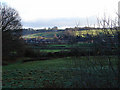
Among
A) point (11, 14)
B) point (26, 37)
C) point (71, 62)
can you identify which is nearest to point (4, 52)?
point (26, 37)

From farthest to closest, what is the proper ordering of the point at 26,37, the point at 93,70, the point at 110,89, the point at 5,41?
the point at 26,37
the point at 5,41
the point at 93,70
the point at 110,89

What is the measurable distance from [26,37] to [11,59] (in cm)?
515

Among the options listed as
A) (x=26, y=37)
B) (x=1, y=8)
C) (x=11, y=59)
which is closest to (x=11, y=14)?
(x=1, y=8)

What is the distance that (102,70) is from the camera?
422cm

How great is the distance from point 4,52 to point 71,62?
25.3m

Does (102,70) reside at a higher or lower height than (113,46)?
lower

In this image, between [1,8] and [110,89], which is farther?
[1,8]

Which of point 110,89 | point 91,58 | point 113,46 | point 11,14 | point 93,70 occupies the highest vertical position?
point 11,14

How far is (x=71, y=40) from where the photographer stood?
14.9 feet

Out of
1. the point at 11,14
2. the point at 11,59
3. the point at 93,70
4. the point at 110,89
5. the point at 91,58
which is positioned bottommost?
the point at 11,59

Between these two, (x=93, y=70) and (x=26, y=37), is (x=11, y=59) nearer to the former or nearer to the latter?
(x=26, y=37)

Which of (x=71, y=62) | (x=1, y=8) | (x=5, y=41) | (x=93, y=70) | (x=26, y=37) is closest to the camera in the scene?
(x=93, y=70)

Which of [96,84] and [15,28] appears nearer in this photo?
[96,84]

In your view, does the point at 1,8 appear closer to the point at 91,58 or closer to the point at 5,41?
the point at 5,41
